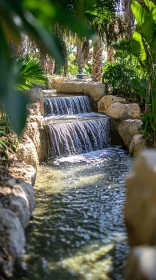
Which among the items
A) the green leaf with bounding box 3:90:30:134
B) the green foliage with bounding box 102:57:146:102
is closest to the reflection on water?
the green leaf with bounding box 3:90:30:134

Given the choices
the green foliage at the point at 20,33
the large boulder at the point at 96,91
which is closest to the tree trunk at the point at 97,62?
the large boulder at the point at 96,91

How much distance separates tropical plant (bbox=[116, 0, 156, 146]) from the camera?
677 cm

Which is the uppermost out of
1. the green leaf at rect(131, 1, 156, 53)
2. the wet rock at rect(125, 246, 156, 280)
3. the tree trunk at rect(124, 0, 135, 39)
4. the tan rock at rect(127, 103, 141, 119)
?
the tree trunk at rect(124, 0, 135, 39)

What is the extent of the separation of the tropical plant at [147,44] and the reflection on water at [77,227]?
1.35m

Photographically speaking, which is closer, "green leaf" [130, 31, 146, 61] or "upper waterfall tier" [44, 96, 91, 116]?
"green leaf" [130, 31, 146, 61]

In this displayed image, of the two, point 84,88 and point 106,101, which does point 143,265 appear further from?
point 84,88

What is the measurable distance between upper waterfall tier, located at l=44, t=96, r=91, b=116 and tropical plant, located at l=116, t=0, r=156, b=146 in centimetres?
299

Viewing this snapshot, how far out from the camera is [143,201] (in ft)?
8.65

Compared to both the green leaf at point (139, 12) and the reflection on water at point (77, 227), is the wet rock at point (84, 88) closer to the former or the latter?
the green leaf at point (139, 12)

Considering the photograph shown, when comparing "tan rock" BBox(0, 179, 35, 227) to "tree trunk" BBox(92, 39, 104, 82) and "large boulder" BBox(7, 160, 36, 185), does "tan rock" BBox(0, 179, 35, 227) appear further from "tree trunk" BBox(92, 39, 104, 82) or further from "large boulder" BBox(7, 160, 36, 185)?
"tree trunk" BBox(92, 39, 104, 82)

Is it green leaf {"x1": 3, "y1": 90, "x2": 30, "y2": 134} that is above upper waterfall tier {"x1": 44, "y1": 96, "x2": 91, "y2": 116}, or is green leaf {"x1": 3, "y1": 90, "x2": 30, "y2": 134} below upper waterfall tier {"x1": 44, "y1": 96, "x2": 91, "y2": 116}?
above

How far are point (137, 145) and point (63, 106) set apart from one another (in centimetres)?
334

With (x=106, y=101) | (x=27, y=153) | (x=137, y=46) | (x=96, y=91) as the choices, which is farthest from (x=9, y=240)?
(x=96, y=91)

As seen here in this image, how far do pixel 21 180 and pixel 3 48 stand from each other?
375cm
